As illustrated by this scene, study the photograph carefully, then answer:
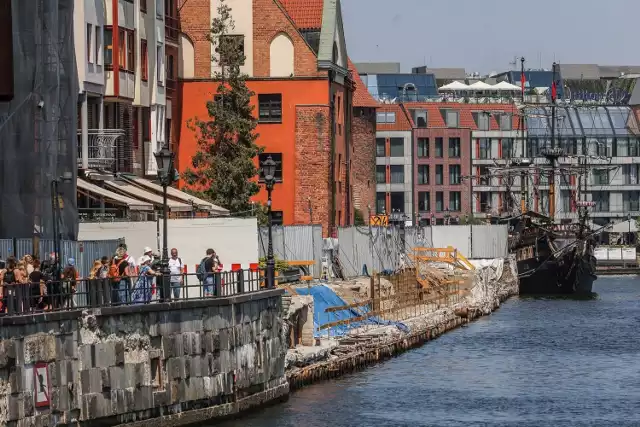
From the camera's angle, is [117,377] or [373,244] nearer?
[117,377]

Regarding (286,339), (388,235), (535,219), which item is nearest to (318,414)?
(286,339)

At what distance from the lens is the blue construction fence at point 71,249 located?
36.1 metres

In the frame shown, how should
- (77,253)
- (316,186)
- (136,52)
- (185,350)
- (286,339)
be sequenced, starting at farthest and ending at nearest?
(316,186) < (136,52) < (286,339) < (77,253) < (185,350)

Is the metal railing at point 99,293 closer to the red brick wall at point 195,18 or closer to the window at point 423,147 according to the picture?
the red brick wall at point 195,18

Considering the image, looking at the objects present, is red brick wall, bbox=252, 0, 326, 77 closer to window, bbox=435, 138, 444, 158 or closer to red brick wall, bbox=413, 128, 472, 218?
red brick wall, bbox=413, 128, 472, 218

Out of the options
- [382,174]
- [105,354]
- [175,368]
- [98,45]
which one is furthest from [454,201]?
[105,354]

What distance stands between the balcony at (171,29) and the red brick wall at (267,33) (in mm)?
4215

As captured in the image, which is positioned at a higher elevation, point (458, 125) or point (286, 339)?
point (458, 125)

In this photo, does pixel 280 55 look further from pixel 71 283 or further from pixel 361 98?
pixel 71 283

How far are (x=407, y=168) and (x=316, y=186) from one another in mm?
81264

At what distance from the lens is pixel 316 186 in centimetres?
7975

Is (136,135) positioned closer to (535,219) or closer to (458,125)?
(535,219)

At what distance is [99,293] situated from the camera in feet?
107

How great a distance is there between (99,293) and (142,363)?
1.98 m
